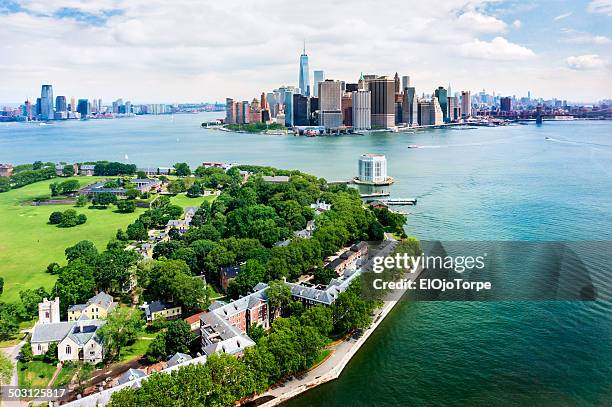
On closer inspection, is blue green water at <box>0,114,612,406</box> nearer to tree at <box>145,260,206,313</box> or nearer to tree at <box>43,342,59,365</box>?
tree at <box>145,260,206,313</box>

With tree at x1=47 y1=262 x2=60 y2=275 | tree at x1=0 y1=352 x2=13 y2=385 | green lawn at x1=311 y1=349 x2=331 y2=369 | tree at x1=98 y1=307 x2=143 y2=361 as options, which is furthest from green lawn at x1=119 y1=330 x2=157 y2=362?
tree at x1=47 y1=262 x2=60 y2=275

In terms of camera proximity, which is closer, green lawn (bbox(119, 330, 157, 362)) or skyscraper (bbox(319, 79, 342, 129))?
green lawn (bbox(119, 330, 157, 362))

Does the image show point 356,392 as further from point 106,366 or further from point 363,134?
point 363,134

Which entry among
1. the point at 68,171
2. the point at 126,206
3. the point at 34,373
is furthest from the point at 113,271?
the point at 68,171

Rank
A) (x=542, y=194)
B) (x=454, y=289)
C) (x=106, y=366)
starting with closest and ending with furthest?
(x=106, y=366), (x=454, y=289), (x=542, y=194)

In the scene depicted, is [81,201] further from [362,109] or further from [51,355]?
[362,109]

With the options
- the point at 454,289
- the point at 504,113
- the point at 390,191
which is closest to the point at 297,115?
the point at 504,113

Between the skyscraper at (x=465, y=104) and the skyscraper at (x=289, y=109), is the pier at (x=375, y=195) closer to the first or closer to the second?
the skyscraper at (x=289, y=109)
